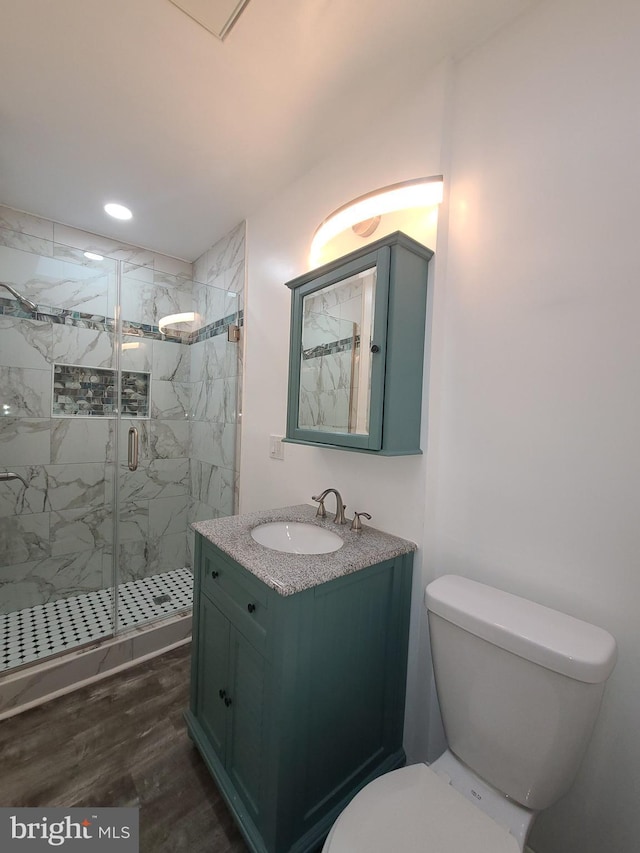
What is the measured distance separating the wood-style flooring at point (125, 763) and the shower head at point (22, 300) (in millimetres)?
2107

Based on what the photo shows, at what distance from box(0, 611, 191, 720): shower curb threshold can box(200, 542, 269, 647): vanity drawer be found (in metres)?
0.92

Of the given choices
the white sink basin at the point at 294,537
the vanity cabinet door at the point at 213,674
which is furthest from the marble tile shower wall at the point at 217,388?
the vanity cabinet door at the point at 213,674

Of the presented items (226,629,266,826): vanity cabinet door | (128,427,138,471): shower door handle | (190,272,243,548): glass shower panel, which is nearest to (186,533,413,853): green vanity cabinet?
(226,629,266,826): vanity cabinet door

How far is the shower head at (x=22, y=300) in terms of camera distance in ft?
6.59

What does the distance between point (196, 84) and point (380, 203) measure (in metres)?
0.81

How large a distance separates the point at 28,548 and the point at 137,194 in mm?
2190

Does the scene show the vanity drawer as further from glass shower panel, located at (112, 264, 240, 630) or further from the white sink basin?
glass shower panel, located at (112, 264, 240, 630)

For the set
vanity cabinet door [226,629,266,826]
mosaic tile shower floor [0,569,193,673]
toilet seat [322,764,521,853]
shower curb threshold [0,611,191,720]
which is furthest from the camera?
mosaic tile shower floor [0,569,193,673]

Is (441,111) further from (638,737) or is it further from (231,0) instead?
(638,737)

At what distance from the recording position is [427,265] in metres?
1.21

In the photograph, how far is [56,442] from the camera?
87.7 inches

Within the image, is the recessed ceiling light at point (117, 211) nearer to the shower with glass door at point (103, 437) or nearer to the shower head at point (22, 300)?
the shower with glass door at point (103, 437)

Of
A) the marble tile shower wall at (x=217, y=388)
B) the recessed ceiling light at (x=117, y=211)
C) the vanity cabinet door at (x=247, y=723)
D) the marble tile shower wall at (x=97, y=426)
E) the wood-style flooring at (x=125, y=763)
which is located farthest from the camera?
the marble tile shower wall at (x=217, y=388)

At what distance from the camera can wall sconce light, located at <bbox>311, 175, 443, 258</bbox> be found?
115 centimetres
